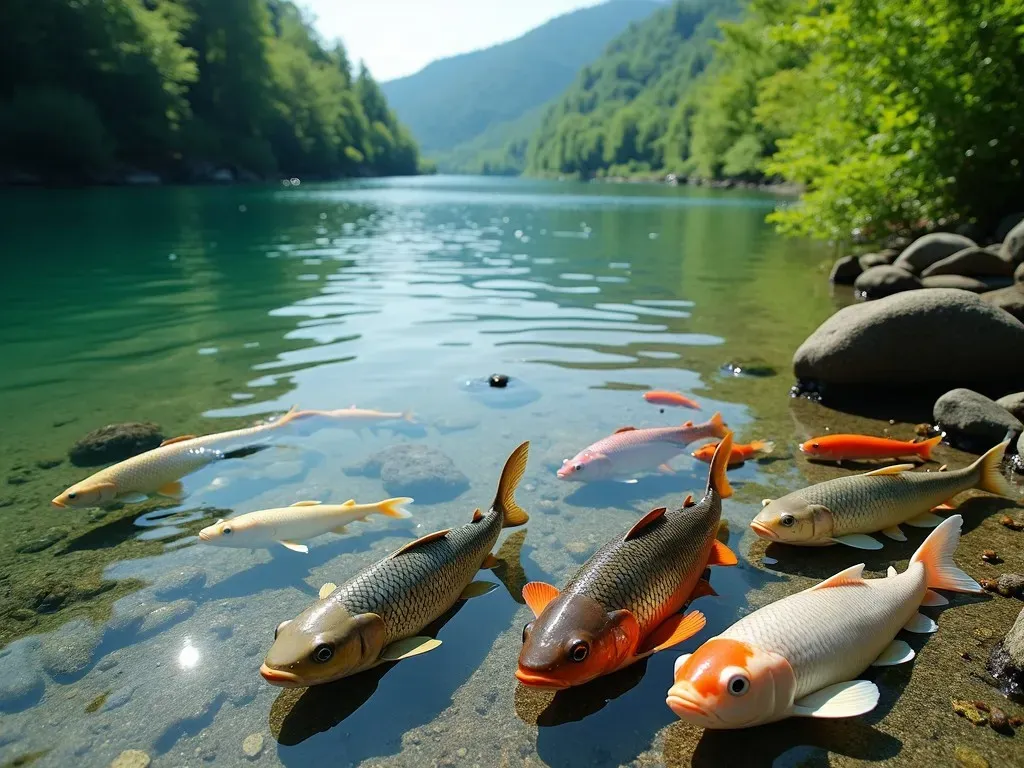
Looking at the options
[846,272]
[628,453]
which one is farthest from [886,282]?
[628,453]

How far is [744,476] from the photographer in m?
6.12

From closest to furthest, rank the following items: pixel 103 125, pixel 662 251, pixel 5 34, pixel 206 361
Result: pixel 206 361 < pixel 662 251 < pixel 5 34 < pixel 103 125

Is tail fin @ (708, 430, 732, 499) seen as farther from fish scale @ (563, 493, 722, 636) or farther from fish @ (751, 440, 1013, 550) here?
fish @ (751, 440, 1013, 550)

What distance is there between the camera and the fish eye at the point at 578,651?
3.01m

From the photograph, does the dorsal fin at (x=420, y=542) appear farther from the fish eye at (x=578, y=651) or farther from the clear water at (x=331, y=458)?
the fish eye at (x=578, y=651)

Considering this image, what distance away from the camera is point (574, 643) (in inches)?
119

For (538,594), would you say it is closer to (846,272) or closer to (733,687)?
(733,687)

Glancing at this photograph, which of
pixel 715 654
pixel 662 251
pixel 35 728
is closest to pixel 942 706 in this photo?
pixel 715 654

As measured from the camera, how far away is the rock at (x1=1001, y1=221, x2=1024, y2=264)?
13383mm

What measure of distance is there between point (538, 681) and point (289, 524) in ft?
8.47

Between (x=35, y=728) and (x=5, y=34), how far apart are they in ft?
221

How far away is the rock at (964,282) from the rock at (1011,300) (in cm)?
243

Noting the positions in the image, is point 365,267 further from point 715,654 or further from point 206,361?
point 715,654

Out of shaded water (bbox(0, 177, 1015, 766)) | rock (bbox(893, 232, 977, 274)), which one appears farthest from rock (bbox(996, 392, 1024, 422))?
rock (bbox(893, 232, 977, 274))
